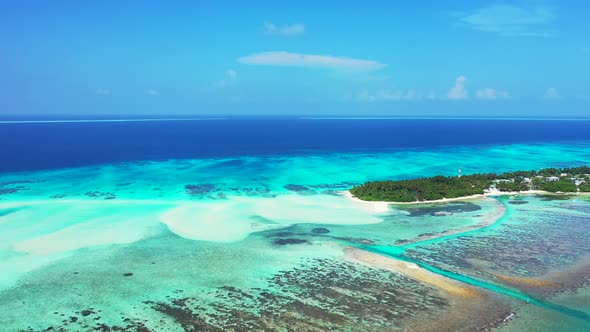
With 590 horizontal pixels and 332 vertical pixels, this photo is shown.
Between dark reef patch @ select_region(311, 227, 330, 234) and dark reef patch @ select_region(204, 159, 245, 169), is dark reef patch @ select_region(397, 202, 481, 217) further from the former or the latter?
dark reef patch @ select_region(204, 159, 245, 169)

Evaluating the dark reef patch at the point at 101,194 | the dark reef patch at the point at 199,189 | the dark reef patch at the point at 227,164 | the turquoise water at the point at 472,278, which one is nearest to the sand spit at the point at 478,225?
the turquoise water at the point at 472,278

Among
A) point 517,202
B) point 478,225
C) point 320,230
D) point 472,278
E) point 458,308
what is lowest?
point 458,308

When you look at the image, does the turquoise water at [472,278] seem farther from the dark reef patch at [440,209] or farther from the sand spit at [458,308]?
the dark reef patch at [440,209]

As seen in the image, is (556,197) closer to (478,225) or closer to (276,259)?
(478,225)

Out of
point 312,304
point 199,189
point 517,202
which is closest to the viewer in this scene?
point 312,304

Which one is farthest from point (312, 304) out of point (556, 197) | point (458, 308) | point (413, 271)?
point (556, 197)

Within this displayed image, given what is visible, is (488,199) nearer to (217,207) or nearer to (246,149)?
(217,207)
